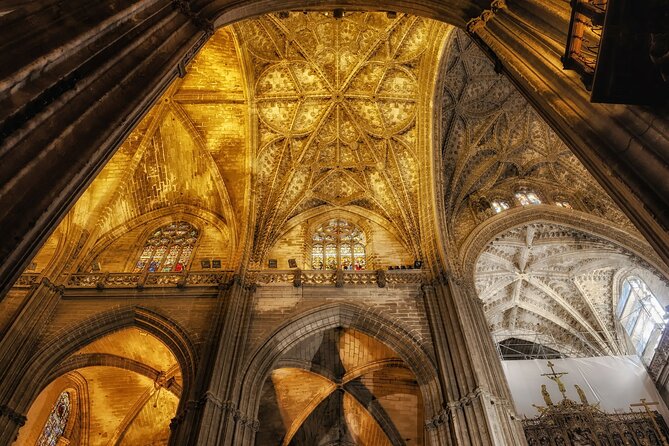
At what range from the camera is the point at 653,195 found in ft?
12.1

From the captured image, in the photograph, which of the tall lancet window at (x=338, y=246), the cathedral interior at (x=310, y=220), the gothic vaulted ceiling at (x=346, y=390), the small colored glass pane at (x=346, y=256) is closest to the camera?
the cathedral interior at (x=310, y=220)

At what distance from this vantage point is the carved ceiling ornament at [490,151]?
1488cm

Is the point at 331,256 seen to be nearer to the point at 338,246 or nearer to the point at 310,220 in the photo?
the point at 338,246

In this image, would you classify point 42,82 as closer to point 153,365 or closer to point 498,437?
point 498,437

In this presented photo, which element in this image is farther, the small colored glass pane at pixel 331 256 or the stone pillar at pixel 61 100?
the small colored glass pane at pixel 331 256

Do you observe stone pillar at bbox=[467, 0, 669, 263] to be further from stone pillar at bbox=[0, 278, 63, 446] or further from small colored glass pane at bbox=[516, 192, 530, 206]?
stone pillar at bbox=[0, 278, 63, 446]

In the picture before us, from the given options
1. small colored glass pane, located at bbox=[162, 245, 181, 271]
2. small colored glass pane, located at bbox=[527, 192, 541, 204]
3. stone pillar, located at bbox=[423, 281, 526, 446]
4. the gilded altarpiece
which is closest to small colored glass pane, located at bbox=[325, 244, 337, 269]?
stone pillar, located at bbox=[423, 281, 526, 446]

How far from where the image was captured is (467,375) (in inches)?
363

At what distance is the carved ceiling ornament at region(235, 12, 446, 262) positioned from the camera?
1372cm

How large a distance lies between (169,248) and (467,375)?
10.0 metres

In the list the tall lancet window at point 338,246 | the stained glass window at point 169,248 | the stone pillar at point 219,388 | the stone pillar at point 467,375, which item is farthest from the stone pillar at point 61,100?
the tall lancet window at point 338,246

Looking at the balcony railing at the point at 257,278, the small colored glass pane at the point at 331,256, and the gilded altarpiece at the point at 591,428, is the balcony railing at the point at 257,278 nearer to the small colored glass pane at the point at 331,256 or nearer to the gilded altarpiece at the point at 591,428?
the small colored glass pane at the point at 331,256

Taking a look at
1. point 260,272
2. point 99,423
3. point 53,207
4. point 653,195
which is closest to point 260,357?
point 260,272

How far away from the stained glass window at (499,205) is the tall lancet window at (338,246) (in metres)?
4.55
